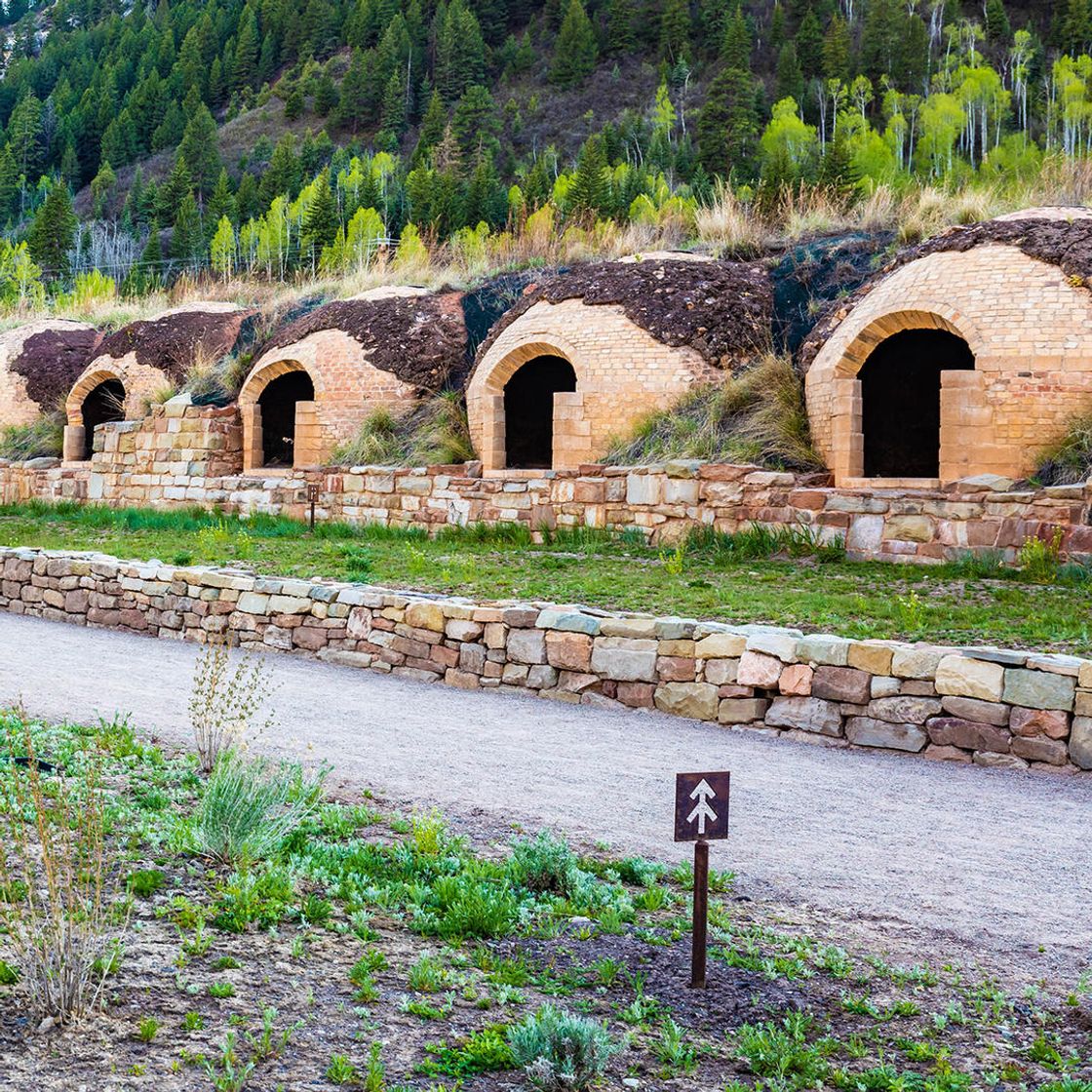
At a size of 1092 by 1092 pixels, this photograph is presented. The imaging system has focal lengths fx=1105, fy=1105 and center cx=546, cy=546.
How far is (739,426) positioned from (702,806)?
34.1 feet

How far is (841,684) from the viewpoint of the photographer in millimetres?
6777

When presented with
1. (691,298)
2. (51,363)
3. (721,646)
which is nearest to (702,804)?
(721,646)

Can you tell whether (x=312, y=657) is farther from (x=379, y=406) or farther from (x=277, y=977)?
(x=379, y=406)

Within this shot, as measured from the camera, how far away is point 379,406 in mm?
17172

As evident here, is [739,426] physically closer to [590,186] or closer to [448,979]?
[448,979]

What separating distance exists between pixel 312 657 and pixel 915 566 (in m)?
5.82

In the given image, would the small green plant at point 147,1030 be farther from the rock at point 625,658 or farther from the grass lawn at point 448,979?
the rock at point 625,658

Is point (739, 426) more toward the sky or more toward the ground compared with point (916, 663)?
more toward the sky

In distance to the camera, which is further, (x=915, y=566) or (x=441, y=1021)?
(x=915, y=566)

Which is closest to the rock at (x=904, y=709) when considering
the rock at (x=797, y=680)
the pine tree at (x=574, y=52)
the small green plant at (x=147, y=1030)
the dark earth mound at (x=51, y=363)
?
the rock at (x=797, y=680)

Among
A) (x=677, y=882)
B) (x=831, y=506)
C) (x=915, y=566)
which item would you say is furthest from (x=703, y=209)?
(x=677, y=882)

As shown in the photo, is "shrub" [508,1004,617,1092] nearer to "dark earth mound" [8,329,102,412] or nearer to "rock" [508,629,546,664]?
"rock" [508,629,546,664]

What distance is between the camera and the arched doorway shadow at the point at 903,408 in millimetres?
13938

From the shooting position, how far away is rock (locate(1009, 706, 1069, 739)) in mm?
6121
